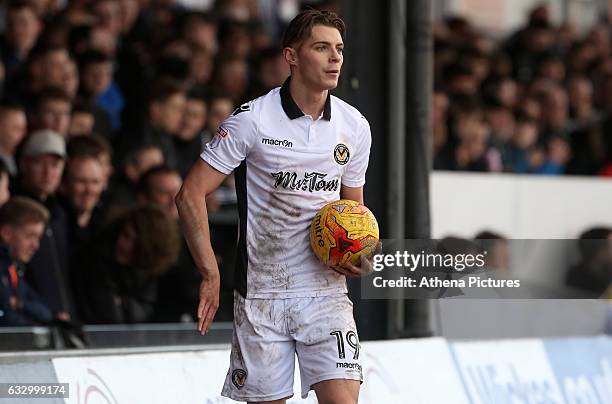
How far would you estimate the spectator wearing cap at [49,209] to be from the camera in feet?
28.5

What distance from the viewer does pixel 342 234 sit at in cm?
582

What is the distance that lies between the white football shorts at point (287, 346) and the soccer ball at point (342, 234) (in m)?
0.26

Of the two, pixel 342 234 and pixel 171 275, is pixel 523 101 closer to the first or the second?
pixel 171 275

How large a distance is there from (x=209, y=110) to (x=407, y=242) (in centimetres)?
323

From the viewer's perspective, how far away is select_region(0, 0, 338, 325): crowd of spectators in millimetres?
8781

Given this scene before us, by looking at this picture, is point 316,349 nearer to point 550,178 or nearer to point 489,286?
point 489,286

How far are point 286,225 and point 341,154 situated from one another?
42 cm

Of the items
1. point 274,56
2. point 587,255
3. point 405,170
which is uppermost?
point 274,56

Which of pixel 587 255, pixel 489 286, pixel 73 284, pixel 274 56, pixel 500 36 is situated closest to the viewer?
pixel 489 286

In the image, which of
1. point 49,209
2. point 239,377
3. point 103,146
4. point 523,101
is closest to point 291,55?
point 239,377

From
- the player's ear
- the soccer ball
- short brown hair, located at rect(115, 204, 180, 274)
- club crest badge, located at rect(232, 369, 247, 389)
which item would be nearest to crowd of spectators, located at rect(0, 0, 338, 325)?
short brown hair, located at rect(115, 204, 180, 274)

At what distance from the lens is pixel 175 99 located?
413 inches

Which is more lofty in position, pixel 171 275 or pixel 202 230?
pixel 202 230

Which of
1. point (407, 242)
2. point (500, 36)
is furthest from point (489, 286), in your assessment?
point (500, 36)
